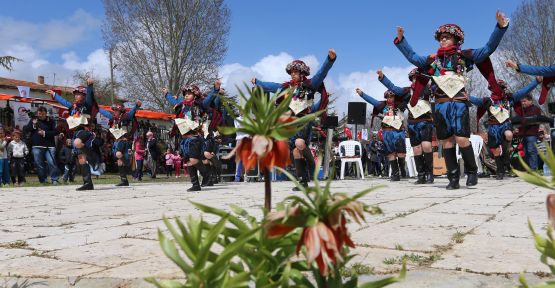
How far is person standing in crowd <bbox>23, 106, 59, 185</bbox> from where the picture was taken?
11421mm

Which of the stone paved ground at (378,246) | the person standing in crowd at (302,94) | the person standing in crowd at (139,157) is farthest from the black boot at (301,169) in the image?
the person standing in crowd at (139,157)

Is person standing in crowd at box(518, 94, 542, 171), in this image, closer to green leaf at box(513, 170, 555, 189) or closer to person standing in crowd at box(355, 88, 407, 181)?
person standing in crowd at box(355, 88, 407, 181)

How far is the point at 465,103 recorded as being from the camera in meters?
6.06

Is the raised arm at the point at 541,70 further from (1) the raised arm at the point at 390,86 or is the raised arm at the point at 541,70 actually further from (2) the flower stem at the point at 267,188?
(2) the flower stem at the point at 267,188

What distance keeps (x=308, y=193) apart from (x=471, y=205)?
13.2 feet

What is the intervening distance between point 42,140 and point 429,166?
860 centimetres

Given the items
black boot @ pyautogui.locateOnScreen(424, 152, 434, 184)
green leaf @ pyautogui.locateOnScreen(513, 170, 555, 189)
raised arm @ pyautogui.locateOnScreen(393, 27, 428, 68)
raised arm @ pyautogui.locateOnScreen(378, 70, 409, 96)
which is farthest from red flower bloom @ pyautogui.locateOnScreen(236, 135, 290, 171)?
raised arm @ pyautogui.locateOnScreen(378, 70, 409, 96)

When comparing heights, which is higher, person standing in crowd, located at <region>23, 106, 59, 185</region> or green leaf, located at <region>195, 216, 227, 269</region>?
person standing in crowd, located at <region>23, 106, 59, 185</region>

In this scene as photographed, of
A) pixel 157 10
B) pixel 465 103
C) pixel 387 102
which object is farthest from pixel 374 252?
pixel 157 10

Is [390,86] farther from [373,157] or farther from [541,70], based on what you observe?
[373,157]

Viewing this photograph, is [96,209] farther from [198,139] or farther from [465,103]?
[465,103]

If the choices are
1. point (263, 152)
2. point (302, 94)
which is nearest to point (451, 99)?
point (302, 94)

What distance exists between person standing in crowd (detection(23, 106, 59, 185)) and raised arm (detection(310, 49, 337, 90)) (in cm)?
729

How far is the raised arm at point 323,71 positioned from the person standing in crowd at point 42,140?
729cm
